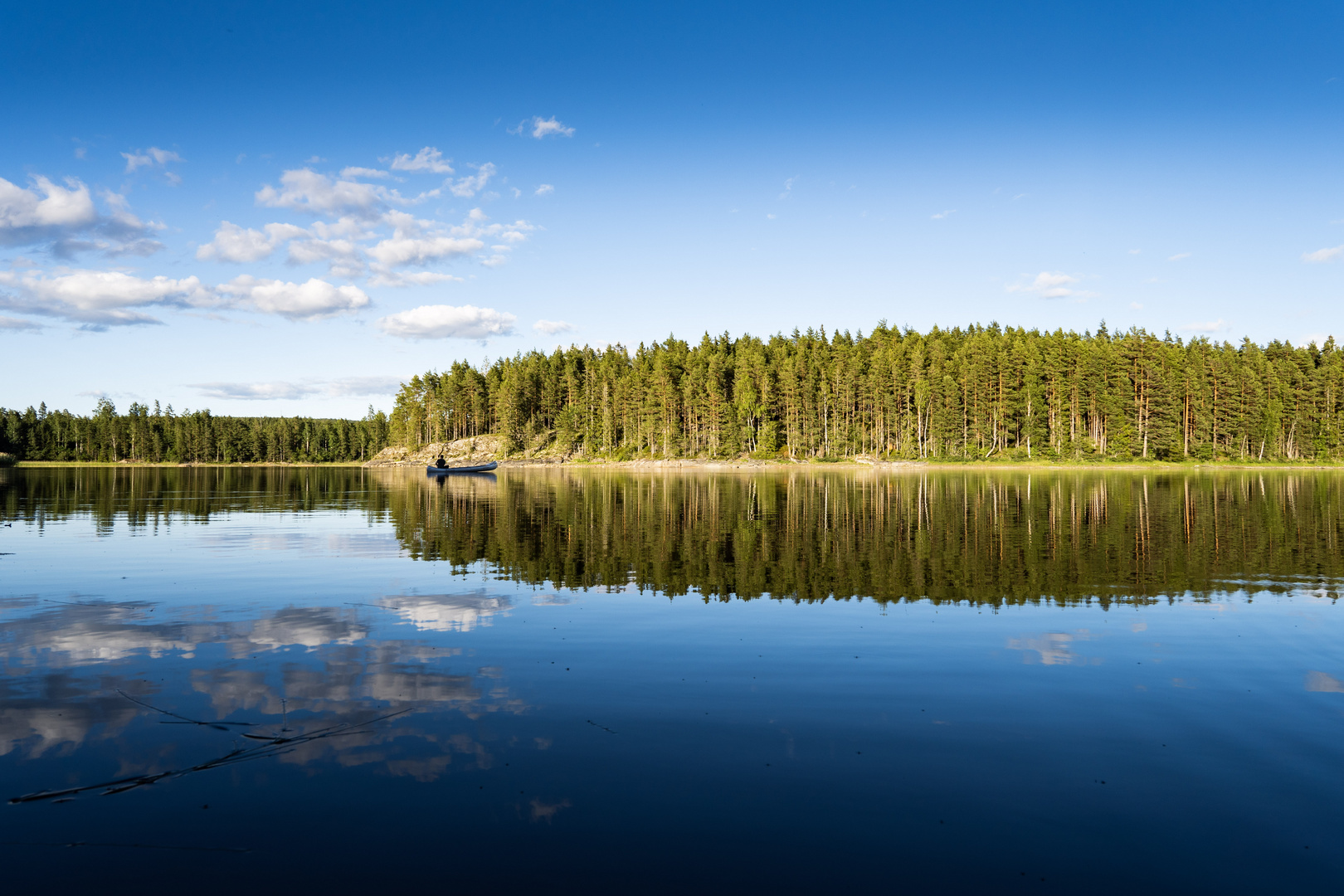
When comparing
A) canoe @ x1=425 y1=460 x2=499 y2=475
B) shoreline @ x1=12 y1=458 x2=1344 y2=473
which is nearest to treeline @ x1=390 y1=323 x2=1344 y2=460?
shoreline @ x1=12 y1=458 x2=1344 y2=473

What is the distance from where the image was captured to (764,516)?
44938 millimetres

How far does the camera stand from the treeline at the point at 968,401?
5448 inches

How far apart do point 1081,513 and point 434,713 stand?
140 ft

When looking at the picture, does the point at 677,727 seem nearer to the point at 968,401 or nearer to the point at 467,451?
the point at 968,401

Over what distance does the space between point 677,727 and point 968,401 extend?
14966 cm

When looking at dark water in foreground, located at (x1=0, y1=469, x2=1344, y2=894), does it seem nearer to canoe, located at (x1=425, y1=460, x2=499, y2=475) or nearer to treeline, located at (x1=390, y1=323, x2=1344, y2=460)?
canoe, located at (x1=425, y1=460, x2=499, y2=475)

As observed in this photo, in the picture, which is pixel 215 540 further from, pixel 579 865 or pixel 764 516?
pixel 579 865

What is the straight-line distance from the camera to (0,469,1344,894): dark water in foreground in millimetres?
7707

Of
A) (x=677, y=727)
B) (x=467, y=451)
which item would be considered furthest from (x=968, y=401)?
(x=677, y=727)

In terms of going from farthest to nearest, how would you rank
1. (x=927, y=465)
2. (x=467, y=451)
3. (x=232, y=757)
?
(x=467, y=451) → (x=927, y=465) → (x=232, y=757)

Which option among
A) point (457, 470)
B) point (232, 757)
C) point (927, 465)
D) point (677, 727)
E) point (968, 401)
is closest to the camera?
point (232, 757)

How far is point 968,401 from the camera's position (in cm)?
14875

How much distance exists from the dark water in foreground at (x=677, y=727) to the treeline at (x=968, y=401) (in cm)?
12468

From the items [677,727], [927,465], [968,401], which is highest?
[968,401]
